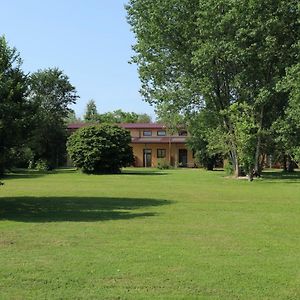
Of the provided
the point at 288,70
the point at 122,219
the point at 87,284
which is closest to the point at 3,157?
the point at 122,219

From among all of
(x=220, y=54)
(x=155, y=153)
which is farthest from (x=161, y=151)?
(x=220, y=54)

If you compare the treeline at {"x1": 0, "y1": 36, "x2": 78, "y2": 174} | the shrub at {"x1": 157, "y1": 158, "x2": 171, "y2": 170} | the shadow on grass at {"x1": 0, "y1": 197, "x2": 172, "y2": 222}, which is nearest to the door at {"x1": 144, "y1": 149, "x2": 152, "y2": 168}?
the shrub at {"x1": 157, "y1": 158, "x2": 171, "y2": 170}

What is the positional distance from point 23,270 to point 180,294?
2.67m

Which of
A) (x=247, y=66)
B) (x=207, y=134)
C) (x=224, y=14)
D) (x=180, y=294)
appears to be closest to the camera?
(x=180, y=294)

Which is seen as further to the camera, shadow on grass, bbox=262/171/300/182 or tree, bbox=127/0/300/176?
shadow on grass, bbox=262/171/300/182

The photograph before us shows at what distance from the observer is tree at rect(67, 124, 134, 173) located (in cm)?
5147

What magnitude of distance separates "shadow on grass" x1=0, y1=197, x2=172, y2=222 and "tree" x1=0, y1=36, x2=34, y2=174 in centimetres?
187

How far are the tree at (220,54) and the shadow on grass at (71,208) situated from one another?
19.2 m

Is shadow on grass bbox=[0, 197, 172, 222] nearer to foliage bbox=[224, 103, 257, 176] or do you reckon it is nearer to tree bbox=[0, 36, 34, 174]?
tree bbox=[0, 36, 34, 174]

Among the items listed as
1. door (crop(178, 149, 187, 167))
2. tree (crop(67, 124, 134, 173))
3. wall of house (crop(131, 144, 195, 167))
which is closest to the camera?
tree (crop(67, 124, 134, 173))

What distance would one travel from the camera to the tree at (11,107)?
54.1 feet

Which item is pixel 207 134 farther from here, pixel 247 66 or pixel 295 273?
pixel 295 273

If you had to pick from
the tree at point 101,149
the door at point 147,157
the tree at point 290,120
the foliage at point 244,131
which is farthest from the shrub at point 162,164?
the foliage at point 244,131

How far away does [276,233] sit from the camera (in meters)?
12.4
